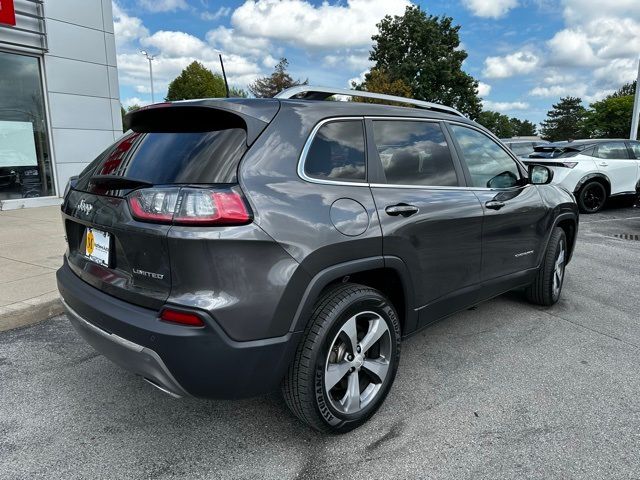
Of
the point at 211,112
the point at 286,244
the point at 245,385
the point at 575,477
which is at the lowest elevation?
the point at 575,477

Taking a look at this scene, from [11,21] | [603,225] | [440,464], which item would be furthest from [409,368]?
[11,21]

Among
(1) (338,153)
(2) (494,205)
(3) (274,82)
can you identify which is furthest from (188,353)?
(3) (274,82)

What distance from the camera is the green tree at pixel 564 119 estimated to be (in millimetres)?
91500

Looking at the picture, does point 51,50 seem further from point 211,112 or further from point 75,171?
point 211,112

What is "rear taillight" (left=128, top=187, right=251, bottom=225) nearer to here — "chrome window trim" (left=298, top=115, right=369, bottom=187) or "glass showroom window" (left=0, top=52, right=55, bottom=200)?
"chrome window trim" (left=298, top=115, right=369, bottom=187)

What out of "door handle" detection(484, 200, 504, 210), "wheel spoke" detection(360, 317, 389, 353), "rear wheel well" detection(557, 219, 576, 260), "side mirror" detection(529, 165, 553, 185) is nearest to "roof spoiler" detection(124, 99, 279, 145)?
"wheel spoke" detection(360, 317, 389, 353)

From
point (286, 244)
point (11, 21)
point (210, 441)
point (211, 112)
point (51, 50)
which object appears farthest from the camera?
point (51, 50)

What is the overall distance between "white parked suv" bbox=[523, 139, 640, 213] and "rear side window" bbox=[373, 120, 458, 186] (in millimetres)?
8246

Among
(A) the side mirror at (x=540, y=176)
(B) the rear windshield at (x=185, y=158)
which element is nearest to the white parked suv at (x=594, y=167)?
(A) the side mirror at (x=540, y=176)

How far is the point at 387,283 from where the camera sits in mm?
2836

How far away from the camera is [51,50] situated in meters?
10.3

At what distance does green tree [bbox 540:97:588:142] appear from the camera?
91.5m

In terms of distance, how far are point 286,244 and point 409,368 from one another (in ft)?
5.44

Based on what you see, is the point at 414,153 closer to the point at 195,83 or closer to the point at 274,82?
the point at 274,82
